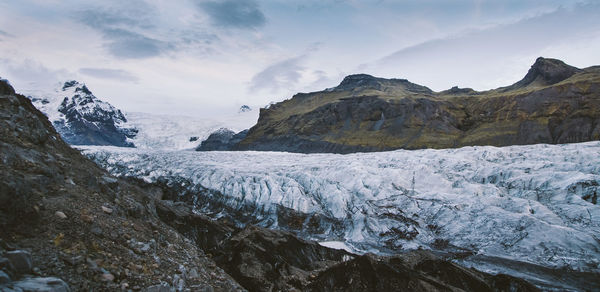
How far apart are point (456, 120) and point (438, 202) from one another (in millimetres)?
71641

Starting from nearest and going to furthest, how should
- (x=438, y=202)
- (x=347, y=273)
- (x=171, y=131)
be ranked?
(x=347, y=273), (x=438, y=202), (x=171, y=131)

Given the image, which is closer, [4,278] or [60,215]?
[4,278]

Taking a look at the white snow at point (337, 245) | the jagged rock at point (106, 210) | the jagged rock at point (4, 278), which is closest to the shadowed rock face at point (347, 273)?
the jagged rock at point (106, 210)

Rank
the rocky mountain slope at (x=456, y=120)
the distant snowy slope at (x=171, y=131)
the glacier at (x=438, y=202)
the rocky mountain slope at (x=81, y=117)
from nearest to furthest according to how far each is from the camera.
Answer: the glacier at (x=438, y=202), the rocky mountain slope at (x=456, y=120), the distant snowy slope at (x=171, y=131), the rocky mountain slope at (x=81, y=117)

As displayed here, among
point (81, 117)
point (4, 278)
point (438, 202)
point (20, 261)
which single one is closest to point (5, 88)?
point (20, 261)

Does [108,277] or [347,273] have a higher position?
[108,277]

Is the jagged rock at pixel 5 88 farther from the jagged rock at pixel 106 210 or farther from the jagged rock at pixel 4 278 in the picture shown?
the jagged rock at pixel 4 278

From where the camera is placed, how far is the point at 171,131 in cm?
13062

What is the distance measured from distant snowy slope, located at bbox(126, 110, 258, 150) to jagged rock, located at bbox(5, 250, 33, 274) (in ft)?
404

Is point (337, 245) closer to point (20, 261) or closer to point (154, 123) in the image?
point (20, 261)

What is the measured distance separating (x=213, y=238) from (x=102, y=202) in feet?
22.7

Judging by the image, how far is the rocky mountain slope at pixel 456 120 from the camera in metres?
60.6

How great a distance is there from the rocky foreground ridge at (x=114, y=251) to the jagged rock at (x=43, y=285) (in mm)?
14

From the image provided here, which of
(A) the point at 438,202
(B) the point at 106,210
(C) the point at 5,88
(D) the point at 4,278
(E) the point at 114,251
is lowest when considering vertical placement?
(A) the point at 438,202
